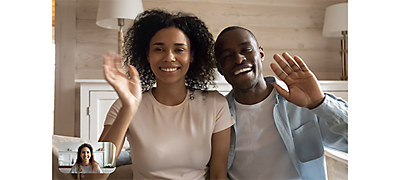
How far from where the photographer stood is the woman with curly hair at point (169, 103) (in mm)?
484

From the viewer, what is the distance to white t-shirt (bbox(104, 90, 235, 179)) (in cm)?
51

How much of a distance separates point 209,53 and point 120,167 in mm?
257

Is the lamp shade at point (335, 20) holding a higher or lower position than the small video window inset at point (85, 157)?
higher

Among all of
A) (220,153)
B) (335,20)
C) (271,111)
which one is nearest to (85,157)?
(220,153)

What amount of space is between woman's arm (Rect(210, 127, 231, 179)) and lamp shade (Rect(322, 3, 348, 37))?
25cm

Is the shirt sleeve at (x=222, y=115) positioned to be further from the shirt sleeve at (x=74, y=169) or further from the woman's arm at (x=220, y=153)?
the shirt sleeve at (x=74, y=169)

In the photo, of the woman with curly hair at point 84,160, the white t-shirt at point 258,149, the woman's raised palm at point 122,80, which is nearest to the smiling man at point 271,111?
the white t-shirt at point 258,149

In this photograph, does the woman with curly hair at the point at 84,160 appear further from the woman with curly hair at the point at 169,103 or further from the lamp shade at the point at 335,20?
the lamp shade at the point at 335,20

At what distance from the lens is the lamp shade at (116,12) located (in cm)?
47

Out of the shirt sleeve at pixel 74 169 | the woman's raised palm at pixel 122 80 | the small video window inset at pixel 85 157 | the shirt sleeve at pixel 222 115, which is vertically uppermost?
the woman's raised palm at pixel 122 80

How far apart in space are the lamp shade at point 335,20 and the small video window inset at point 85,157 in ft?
1.37

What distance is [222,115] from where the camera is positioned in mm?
554
